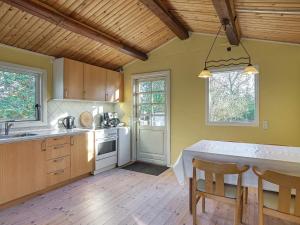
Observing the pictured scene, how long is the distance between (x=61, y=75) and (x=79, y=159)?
154cm

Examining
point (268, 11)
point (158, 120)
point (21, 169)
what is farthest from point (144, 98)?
point (268, 11)

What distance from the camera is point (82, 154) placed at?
374cm

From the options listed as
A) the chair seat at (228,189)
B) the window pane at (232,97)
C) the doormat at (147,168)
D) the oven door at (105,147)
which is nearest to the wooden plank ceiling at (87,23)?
the window pane at (232,97)

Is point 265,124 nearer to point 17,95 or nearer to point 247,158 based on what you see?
point 247,158

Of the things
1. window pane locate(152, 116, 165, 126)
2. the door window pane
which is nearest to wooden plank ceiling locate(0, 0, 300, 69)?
the door window pane

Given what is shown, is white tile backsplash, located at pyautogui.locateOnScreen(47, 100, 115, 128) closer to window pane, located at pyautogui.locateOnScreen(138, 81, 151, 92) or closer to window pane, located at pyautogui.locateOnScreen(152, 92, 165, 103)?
window pane, located at pyautogui.locateOnScreen(138, 81, 151, 92)

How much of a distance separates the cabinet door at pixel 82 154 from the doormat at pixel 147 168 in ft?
2.96

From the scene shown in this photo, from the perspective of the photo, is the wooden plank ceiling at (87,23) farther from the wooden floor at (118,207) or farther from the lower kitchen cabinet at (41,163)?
the wooden floor at (118,207)

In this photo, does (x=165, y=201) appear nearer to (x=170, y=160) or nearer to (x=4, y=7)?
(x=170, y=160)

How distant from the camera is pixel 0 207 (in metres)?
2.68

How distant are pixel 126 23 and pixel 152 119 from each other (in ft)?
7.19

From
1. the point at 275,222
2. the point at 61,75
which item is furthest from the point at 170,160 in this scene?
the point at 61,75

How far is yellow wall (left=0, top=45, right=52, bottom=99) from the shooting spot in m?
3.22

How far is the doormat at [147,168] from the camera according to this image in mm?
4184
